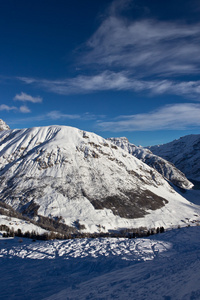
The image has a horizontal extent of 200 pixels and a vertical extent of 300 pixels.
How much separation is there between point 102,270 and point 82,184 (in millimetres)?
97857

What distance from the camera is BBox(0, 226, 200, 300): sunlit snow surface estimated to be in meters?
13.1

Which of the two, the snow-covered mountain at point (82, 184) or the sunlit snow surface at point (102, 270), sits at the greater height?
the snow-covered mountain at point (82, 184)

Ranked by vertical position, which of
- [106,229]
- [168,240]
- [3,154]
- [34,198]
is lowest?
[106,229]

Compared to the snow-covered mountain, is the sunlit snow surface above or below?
below

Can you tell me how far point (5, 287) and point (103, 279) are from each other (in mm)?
7005

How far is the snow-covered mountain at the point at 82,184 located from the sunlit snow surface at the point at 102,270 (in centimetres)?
6091

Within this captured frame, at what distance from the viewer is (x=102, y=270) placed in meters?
17.6

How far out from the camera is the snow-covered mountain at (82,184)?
313 feet

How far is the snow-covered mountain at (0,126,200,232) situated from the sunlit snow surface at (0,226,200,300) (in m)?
60.9

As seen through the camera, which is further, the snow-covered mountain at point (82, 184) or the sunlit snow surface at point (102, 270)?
the snow-covered mountain at point (82, 184)

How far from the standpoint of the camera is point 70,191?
109 m

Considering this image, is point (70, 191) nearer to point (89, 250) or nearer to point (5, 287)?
point (89, 250)

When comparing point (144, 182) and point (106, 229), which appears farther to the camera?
point (144, 182)

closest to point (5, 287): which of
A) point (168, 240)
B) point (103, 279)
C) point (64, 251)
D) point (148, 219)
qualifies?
point (103, 279)
